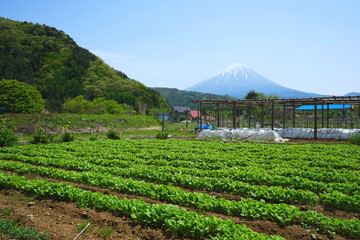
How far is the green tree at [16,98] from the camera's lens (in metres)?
27.5

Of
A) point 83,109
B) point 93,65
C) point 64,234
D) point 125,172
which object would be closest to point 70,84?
point 93,65

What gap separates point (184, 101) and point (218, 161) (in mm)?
94689

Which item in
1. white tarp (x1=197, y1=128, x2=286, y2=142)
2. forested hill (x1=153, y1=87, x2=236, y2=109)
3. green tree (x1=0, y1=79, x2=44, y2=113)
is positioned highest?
forested hill (x1=153, y1=87, x2=236, y2=109)

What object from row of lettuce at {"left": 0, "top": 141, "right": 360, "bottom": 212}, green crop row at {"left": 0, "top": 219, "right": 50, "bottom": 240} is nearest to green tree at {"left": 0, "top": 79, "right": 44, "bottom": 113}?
row of lettuce at {"left": 0, "top": 141, "right": 360, "bottom": 212}

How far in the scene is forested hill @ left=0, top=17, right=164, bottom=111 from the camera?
51.0 metres

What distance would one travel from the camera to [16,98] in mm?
27906

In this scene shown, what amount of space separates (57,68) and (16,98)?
Result: 1319 inches

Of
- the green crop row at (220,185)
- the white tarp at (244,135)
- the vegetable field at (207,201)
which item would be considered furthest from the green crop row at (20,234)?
the white tarp at (244,135)

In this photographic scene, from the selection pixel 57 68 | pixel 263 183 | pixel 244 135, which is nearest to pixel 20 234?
pixel 263 183

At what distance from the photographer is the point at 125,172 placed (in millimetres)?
7504

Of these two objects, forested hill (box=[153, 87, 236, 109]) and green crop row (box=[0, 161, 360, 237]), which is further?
forested hill (box=[153, 87, 236, 109])

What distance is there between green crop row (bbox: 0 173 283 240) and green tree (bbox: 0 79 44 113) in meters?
27.2

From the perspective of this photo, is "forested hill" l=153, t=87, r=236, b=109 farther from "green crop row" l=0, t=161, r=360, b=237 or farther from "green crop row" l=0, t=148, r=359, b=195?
"green crop row" l=0, t=161, r=360, b=237

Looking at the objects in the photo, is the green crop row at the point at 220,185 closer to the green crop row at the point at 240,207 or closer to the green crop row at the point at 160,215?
the green crop row at the point at 240,207
